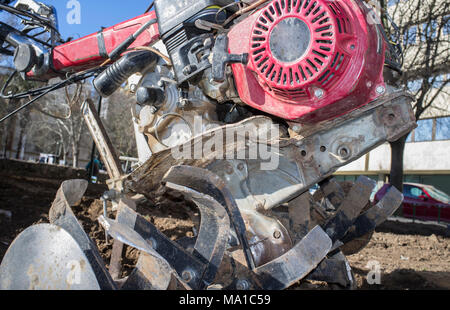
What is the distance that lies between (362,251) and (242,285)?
465 cm

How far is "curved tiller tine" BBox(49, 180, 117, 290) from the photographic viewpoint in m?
1.67

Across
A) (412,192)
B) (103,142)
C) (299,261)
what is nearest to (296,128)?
(299,261)

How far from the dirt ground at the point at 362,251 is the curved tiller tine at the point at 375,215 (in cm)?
68

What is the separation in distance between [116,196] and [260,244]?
1.17m

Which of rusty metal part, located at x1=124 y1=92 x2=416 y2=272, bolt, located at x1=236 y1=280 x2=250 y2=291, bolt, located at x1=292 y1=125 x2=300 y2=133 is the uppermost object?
bolt, located at x1=292 y1=125 x2=300 y2=133

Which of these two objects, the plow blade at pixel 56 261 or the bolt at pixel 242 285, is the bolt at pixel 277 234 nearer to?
the bolt at pixel 242 285

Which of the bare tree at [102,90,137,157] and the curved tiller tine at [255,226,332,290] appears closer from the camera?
the curved tiller tine at [255,226,332,290]

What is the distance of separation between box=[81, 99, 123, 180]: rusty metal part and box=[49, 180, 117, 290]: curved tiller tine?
98 cm

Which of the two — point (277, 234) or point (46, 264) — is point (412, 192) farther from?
point (46, 264)

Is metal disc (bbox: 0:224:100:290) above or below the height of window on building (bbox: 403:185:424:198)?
above

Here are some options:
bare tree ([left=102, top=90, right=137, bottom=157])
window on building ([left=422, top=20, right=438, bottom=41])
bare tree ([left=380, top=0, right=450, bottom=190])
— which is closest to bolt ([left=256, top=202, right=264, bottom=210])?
bare tree ([left=380, top=0, right=450, bottom=190])

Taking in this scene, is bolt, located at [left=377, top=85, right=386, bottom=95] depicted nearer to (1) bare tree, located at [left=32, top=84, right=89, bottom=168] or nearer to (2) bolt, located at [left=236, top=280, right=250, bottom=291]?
(2) bolt, located at [left=236, top=280, right=250, bottom=291]

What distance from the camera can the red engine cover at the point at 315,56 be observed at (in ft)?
7.09

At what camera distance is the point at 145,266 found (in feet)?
5.71
